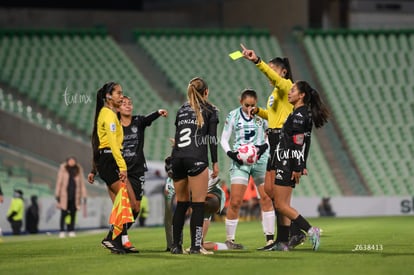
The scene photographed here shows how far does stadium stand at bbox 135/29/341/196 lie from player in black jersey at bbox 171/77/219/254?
22440mm

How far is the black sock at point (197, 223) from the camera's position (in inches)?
546

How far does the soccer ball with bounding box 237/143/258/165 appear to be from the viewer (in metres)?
15.6

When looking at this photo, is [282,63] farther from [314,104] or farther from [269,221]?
[269,221]

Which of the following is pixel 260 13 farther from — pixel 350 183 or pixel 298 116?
pixel 298 116

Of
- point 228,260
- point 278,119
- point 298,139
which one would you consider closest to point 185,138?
point 298,139

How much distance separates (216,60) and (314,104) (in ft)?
83.3

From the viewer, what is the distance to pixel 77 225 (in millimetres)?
28031

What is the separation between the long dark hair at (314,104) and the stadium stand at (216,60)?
21.8m

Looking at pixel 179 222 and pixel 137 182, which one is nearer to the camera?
pixel 179 222

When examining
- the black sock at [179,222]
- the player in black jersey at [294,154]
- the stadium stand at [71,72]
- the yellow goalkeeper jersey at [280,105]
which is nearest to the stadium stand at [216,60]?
the stadium stand at [71,72]

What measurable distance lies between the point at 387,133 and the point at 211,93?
6.36 m

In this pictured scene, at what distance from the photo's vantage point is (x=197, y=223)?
45.5 ft

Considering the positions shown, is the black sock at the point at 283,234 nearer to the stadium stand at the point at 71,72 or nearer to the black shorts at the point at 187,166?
the black shorts at the point at 187,166

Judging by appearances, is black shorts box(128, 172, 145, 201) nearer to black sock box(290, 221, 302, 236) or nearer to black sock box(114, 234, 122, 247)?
black sock box(114, 234, 122, 247)
